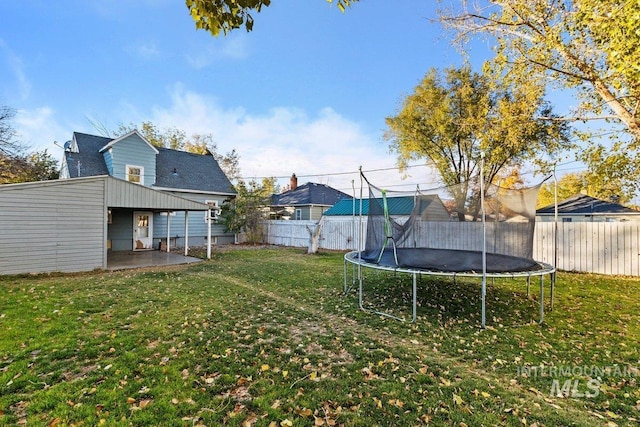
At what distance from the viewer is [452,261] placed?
5.84 metres

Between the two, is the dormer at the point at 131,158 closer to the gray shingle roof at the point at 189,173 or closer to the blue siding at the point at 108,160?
the blue siding at the point at 108,160

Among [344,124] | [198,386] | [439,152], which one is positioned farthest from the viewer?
[439,152]

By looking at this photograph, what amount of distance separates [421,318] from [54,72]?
54.8ft

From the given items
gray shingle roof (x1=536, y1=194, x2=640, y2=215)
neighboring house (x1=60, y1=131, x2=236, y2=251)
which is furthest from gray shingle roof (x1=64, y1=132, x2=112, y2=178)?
gray shingle roof (x1=536, y1=194, x2=640, y2=215)

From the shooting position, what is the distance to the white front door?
14.8 meters

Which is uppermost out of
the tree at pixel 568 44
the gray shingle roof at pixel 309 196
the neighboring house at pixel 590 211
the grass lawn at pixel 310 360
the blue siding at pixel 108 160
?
the tree at pixel 568 44

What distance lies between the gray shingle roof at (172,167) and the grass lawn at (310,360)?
10.1 m

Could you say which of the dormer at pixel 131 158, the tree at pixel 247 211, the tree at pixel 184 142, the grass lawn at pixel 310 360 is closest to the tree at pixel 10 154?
the dormer at pixel 131 158

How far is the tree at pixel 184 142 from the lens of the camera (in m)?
26.5

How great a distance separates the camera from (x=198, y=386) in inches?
113

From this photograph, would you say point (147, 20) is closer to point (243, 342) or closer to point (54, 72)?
point (54, 72)

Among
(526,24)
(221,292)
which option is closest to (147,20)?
(221,292)

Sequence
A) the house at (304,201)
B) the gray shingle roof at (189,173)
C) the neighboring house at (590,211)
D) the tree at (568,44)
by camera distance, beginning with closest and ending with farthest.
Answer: the tree at (568,44) → the gray shingle roof at (189,173) → the neighboring house at (590,211) → the house at (304,201)

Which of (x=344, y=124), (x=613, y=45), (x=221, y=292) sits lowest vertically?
(x=221, y=292)
